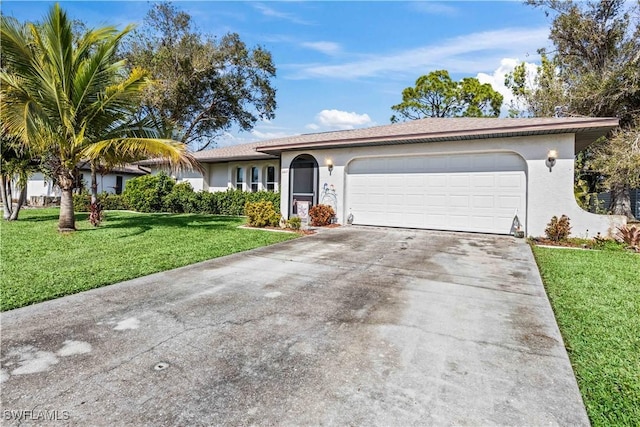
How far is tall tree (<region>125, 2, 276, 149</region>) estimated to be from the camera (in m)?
24.1

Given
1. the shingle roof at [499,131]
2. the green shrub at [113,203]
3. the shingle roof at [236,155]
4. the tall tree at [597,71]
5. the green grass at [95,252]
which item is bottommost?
the green grass at [95,252]

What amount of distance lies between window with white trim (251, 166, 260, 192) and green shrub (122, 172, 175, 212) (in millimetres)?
4990

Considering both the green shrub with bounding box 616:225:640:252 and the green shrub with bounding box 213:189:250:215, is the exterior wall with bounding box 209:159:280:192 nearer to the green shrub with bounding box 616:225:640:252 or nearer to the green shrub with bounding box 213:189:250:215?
the green shrub with bounding box 213:189:250:215

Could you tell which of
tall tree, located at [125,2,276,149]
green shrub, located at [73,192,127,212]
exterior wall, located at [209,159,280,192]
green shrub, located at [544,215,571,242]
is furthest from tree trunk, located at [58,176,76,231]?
green shrub, located at [544,215,571,242]

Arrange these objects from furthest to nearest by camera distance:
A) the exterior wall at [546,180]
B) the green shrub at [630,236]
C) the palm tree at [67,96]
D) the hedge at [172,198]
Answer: the hedge at [172,198] → the exterior wall at [546,180] → the palm tree at [67,96] → the green shrub at [630,236]

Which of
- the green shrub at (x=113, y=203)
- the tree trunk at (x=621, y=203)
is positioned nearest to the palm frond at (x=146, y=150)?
the green shrub at (x=113, y=203)

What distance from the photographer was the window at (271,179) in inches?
688

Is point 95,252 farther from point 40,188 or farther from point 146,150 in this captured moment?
point 40,188

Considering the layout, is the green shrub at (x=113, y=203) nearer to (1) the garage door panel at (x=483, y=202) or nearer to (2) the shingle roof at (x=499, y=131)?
(2) the shingle roof at (x=499, y=131)

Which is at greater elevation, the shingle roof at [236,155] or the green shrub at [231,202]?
the shingle roof at [236,155]

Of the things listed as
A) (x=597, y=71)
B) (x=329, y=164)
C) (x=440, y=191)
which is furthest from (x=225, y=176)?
(x=597, y=71)

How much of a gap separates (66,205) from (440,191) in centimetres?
1190

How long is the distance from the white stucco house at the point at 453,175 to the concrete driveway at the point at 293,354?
5.19 metres

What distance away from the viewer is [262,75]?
2789cm
